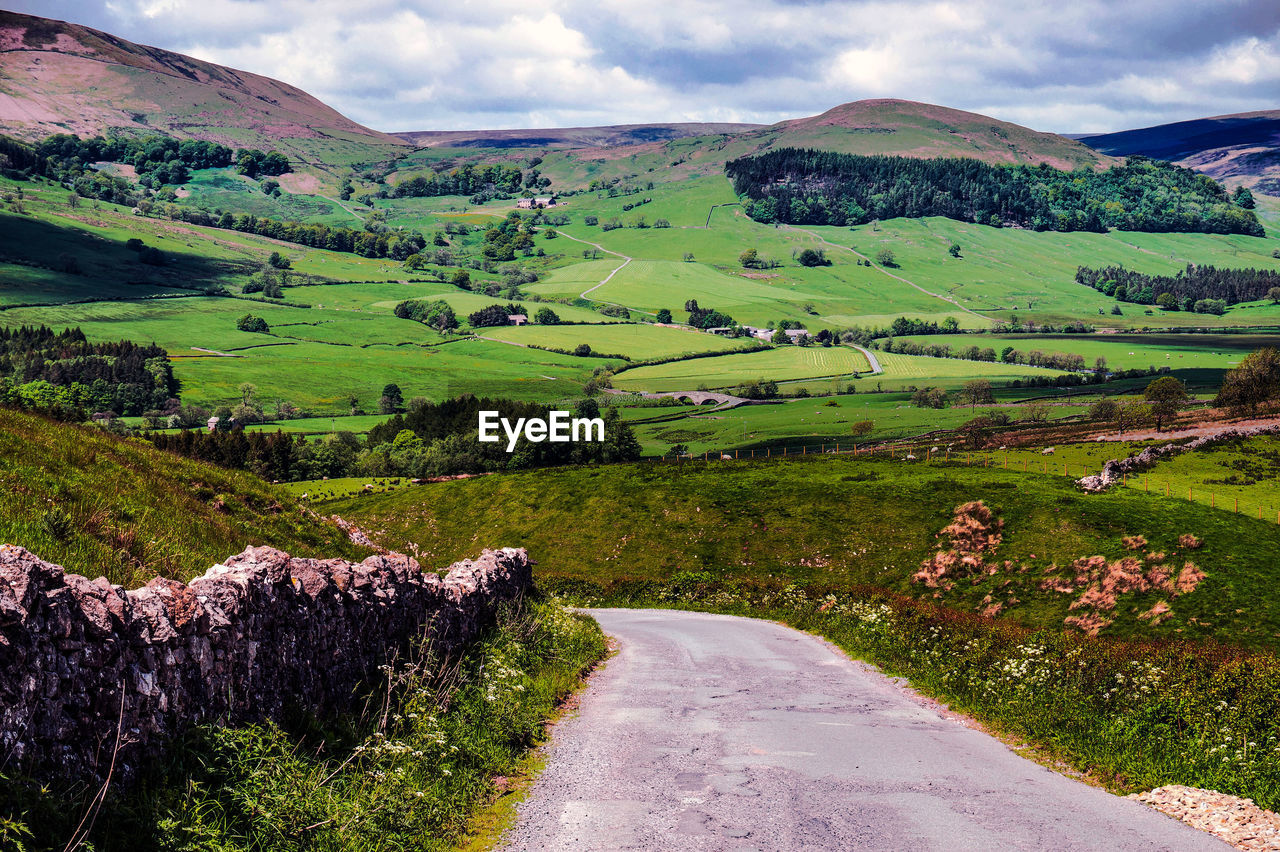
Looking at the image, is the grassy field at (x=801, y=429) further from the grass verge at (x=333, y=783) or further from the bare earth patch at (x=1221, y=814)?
the bare earth patch at (x=1221, y=814)

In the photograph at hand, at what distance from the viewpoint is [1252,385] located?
130625mm

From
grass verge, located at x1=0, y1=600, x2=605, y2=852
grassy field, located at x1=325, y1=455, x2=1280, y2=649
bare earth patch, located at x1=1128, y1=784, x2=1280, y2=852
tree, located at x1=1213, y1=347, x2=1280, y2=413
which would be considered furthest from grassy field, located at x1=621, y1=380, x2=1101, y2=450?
bare earth patch, located at x1=1128, y1=784, x2=1280, y2=852

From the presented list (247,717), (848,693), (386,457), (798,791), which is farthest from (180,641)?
(386,457)

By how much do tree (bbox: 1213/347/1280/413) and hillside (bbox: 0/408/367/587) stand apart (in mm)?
134274

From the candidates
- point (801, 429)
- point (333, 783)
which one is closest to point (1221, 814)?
point (333, 783)

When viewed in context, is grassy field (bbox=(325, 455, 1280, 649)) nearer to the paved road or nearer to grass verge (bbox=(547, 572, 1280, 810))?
grass verge (bbox=(547, 572, 1280, 810))

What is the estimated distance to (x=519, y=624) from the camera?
24359 millimetres

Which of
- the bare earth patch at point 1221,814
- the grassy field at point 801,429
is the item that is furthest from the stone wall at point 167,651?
the grassy field at point 801,429

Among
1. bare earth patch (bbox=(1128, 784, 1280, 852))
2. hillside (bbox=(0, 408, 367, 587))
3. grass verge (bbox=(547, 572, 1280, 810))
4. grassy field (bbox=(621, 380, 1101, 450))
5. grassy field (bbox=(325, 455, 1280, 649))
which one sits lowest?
grassy field (bbox=(621, 380, 1101, 450))

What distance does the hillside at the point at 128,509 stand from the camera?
12977 millimetres

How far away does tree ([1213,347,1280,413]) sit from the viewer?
422 feet

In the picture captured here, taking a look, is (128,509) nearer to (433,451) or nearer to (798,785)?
(798,785)

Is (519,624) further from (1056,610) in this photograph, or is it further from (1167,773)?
(1056,610)

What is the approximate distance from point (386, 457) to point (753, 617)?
4984 inches
